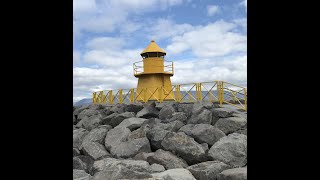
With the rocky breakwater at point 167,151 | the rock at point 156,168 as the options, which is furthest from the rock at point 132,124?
the rock at point 156,168

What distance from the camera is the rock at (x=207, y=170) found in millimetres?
4488

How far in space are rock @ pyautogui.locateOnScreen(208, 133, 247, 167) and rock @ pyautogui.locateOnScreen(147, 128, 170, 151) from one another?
123 cm

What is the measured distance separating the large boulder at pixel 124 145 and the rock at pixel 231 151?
1511 mm

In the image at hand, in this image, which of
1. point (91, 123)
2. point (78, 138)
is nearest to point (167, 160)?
point (78, 138)

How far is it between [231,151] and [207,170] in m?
1.06

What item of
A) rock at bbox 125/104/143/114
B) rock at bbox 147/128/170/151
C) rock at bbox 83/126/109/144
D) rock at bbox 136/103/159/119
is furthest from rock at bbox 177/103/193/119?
rock at bbox 83/126/109/144
